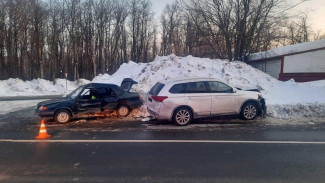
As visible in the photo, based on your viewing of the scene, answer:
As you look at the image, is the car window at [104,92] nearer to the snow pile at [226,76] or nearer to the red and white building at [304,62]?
the snow pile at [226,76]

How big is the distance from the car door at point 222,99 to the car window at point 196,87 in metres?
0.32

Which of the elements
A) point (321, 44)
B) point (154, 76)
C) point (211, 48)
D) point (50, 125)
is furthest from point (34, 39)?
point (321, 44)

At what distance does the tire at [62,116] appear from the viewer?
10.4 m

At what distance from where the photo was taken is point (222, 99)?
32.2 ft

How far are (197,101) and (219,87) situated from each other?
1068mm

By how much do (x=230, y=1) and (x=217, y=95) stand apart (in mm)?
19367

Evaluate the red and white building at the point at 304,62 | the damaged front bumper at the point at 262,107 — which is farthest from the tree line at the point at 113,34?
the damaged front bumper at the point at 262,107

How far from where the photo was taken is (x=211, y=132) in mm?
8445

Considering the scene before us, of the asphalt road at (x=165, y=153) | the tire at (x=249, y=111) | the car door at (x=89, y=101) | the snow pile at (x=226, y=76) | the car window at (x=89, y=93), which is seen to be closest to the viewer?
the asphalt road at (x=165, y=153)

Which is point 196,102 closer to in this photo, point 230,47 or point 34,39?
point 230,47

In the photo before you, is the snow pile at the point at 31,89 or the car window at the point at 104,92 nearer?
the car window at the point at 104,92

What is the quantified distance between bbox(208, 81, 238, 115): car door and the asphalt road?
1.95 ft

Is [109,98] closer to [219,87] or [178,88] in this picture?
[178,88]

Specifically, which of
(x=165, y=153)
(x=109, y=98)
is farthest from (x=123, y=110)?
(x=165, y=153)
